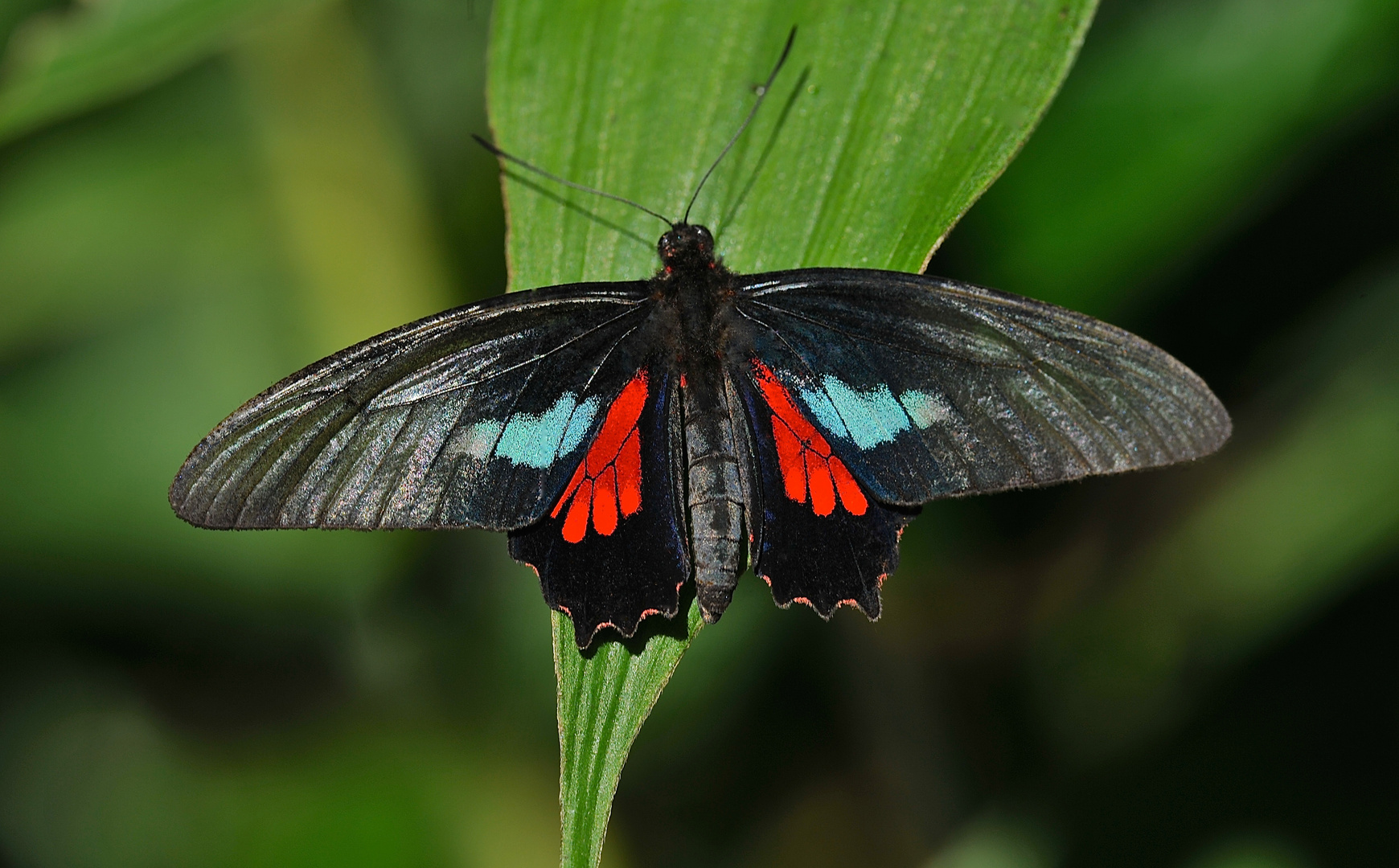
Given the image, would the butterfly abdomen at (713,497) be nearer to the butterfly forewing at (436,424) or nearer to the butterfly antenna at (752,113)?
the butterfly forewing at (436,424)

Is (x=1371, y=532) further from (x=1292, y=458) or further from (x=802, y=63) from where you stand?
(x=802, y=63)

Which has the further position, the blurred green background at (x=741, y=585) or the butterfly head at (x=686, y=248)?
the blurred green background at (x=741, y=585)

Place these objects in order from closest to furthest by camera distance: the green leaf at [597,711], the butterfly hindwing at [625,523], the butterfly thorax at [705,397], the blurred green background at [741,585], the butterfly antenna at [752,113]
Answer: the green leaf at [597,711]
the butterfly hindwing at [625,523]
the butterfly thorax at [705,397]
the butterfly antenna at [752,113]
the blurred green background at [741,585]

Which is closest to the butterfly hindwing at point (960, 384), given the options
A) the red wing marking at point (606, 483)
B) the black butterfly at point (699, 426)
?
the black butterfly at point (699, 426)

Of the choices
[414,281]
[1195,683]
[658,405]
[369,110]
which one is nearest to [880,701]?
[1195,683]

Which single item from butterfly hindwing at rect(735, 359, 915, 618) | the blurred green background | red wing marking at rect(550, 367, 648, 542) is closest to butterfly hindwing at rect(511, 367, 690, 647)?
red wing marking at rect(550, 367, 648, 542)

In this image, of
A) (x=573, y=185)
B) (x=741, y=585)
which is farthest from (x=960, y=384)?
(x=741, y=585)

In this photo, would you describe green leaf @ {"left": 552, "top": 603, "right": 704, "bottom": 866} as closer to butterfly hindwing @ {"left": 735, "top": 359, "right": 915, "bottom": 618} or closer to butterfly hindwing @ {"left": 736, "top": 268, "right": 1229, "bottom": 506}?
butterfly hindwing @ {"left": 735, "top": 359, "right": 915, "bottom": 618}

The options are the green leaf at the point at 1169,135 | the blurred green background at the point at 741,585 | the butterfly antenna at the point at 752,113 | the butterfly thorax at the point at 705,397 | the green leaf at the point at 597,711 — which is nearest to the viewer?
the green leaf at the point at 597,711
